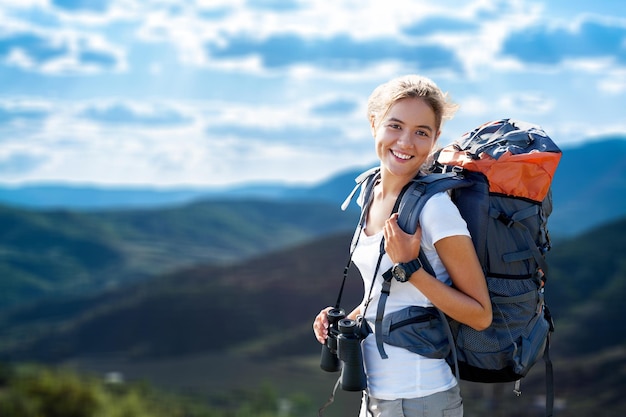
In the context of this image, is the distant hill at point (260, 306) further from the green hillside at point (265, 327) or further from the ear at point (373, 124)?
the ear at point (373, 124)

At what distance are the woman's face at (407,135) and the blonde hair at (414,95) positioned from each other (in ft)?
0.05

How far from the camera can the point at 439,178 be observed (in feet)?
8.09

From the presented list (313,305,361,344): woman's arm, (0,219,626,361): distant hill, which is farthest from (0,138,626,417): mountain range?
(313,305,361,344): woman's arm

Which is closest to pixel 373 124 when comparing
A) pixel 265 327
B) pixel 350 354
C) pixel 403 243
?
pixel 403 243

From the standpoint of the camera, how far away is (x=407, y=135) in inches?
101

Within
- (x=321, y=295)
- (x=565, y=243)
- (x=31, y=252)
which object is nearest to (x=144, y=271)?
(x=31, y=252)

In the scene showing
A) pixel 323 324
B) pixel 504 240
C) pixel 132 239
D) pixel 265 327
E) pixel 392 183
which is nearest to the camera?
pixel 504 240

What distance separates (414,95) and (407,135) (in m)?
0.12

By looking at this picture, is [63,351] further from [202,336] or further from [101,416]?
[101,416]

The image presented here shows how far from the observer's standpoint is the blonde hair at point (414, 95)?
255 centimetres

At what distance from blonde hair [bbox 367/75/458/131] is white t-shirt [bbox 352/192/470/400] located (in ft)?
1.03

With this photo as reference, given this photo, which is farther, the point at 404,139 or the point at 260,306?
the point at 260,306

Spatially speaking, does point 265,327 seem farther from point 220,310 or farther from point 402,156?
point 402,156

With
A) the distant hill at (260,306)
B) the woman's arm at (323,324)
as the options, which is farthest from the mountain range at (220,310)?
the woman's arm at (323,324)
